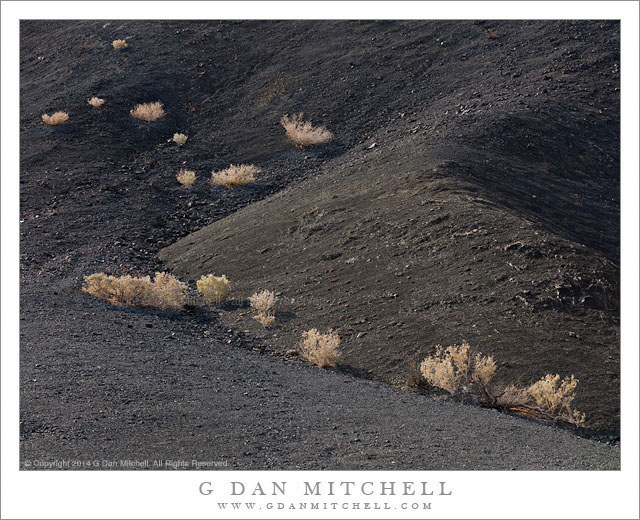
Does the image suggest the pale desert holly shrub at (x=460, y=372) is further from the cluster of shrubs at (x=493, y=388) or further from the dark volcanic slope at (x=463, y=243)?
the dark volcanic slope at (x=463, y=243)

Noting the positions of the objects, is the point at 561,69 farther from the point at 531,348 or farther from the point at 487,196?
the point at 531,348

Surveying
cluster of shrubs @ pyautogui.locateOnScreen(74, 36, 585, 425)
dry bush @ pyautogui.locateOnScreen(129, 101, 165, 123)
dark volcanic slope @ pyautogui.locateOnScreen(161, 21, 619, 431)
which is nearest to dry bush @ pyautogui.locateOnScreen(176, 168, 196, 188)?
dark volcanic slope @ pyautogui.locateOnScreen(161, 21, 619, 431)

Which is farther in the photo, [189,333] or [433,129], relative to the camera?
[433,129]

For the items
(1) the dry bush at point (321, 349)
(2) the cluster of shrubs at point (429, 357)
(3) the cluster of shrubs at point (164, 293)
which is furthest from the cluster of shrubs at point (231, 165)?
(1) the dry bush at point (321, 349)

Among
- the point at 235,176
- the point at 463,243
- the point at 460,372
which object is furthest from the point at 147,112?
the point at 460,372

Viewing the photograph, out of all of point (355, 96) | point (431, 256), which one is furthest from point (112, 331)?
point (355, 96)

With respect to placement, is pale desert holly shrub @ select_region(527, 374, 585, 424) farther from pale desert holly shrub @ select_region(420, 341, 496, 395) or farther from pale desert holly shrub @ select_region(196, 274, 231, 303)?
pale desert holly shrub @ select_region(196, 274, 231, 303)
